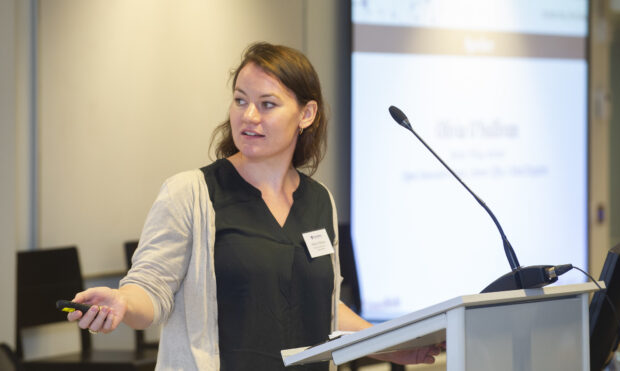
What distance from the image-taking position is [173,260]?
174 cm

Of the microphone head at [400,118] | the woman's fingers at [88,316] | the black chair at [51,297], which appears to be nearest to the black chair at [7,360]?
the black chair at [51,297]

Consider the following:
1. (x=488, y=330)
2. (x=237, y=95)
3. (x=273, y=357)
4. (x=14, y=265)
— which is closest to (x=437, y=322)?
(x=488, y=330)

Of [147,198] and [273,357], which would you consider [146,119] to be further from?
[273,357]

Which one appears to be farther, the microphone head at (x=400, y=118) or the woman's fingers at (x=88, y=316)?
the microphone head at (x=400, y=118)

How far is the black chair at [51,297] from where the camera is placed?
10.7ft

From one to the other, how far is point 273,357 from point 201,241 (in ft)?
1.03

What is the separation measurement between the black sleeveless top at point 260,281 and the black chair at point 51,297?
1588 millimetres

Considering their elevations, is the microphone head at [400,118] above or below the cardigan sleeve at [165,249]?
above

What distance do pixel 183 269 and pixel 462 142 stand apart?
3.10 meters

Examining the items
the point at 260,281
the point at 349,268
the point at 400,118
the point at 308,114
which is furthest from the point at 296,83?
the point at 349,268

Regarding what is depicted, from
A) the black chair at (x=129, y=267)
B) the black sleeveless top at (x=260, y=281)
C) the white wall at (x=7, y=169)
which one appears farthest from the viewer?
the black chair at (x=129, y=267)

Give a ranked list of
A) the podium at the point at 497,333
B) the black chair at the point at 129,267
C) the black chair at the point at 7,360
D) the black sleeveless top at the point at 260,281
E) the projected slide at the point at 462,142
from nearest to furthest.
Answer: the podium at the point at 497,333 → the black sleeveless top at the point at 260,281 → the black chair at the point at 7,360 → the black chair at the point at 129,267 → the projected slide at the point at 462,142

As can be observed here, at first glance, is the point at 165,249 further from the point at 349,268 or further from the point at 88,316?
the point at 349,268

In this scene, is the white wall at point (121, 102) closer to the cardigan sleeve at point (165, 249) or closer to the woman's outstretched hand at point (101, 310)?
the cardigan sleeve at point (165, 249)
